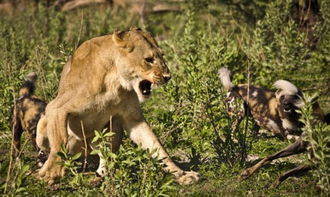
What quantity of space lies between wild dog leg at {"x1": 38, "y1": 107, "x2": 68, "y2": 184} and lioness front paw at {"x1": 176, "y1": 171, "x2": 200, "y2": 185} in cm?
116

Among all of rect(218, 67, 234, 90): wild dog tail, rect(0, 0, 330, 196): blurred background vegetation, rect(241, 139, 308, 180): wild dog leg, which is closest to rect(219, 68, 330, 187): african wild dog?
rect(218, 67, 234, 90): wild dog tail

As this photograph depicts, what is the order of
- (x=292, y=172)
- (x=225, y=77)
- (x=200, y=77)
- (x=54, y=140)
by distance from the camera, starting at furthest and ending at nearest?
(x=225, y=77), (x=200, y=77), (x=54, y=140), (x=292, y=172)

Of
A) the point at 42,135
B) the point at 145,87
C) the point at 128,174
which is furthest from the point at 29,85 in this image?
the point at 128,174

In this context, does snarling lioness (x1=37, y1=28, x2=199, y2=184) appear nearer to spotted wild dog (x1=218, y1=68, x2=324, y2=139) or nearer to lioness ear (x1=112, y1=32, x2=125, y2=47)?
lioness ear (x1=112, y1=32, x2=125, y2=47)

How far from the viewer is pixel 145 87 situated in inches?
265

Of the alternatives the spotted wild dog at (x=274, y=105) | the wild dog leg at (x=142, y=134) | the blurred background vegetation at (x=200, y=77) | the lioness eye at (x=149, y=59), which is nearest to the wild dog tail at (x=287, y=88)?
the spotted wild dog at (x=274, y=105)

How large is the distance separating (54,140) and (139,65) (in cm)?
113

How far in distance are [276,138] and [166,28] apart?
1176cm

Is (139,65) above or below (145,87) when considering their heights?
above

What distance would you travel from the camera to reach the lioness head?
261 inches

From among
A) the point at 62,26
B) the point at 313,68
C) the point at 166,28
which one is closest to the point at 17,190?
the point at 313,68

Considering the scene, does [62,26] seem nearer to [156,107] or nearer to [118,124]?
[156,107]

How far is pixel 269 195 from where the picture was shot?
5895mm

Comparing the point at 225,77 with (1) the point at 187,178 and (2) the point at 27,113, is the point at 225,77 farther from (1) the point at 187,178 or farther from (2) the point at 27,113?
(1) the point at 187,178
